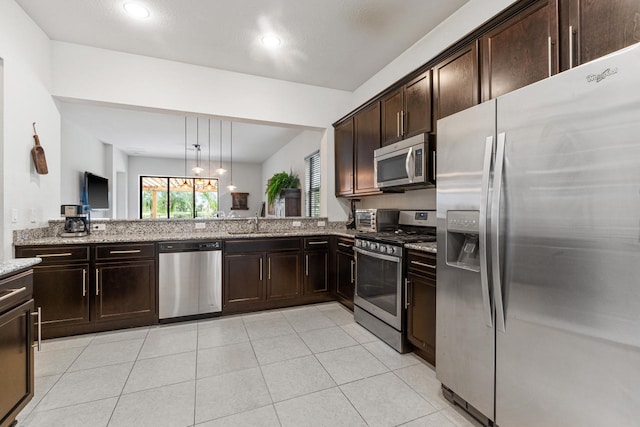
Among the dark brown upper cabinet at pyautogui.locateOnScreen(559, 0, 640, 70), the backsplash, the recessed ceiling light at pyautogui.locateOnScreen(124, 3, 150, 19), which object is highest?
the recessed ceiling light at pyautogui.locateOnScreen(124, 3, 150, 19)

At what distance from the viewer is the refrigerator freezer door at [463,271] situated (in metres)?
1.56

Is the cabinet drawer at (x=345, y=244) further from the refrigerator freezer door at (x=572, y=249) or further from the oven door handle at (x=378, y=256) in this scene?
the refrigerator freezer door at (x=572, y=249)

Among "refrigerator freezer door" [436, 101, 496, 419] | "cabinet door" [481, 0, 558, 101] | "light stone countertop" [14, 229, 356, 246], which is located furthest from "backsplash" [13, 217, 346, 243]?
"cabinet door" [481, 0, 558, 101]

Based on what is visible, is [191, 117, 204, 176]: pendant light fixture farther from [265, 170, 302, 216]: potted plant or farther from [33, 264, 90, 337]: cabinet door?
[33, 264, 90, 337]: cabinet door

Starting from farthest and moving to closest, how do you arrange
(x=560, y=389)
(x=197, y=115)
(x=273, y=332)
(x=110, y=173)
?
(x=110, y=173) → (x=197, y=115) → (x=273, y=332) → (x=560, y=389)

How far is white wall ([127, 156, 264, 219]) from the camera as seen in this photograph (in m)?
8.67

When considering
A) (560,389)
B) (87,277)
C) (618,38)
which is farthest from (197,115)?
(560,389)

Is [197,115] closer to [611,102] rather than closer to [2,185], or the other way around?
[2,185]

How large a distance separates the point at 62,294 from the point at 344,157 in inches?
136

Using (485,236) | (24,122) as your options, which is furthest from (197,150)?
(485,236)

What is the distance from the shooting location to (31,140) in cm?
269

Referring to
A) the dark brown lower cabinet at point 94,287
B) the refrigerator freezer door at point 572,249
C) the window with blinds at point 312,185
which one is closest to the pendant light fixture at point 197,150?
the window with blinds at point 312,185

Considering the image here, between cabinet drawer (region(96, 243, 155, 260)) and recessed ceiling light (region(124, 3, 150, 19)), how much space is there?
217 cm

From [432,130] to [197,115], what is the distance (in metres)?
2.76
